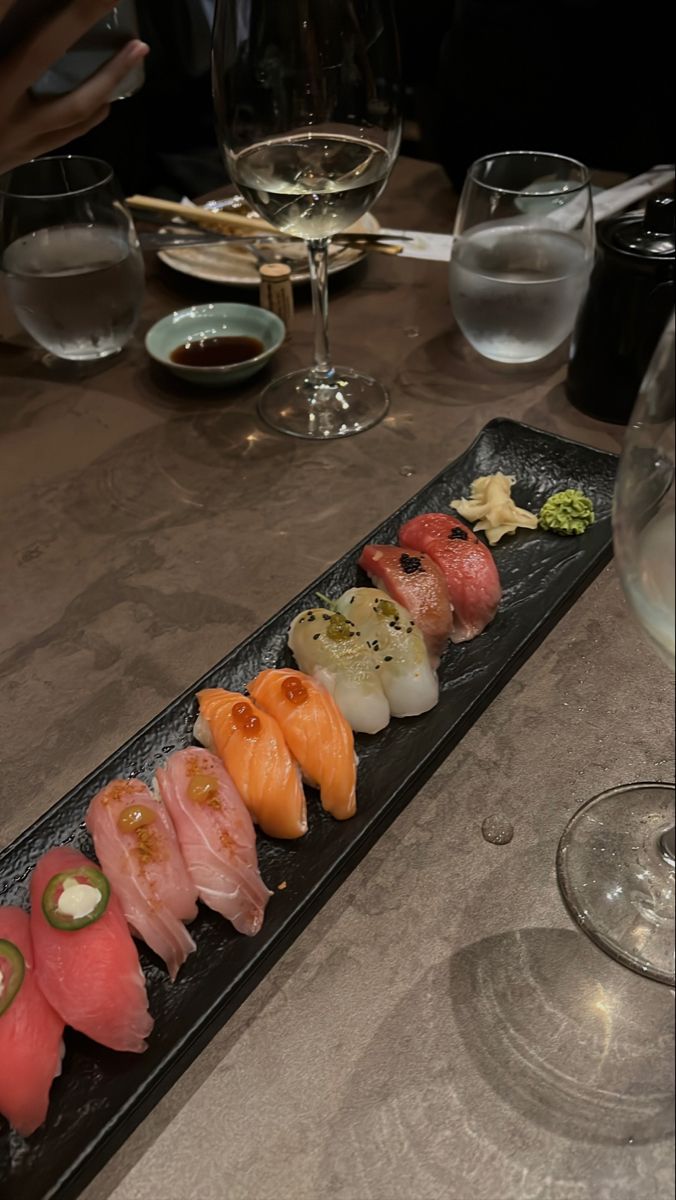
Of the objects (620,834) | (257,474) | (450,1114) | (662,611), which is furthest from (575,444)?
(450,1114)

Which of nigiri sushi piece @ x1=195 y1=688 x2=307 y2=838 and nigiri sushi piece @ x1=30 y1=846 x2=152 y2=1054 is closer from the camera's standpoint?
nigiri sushi piece @ x1=30 y1=846 x2=152 y2=1054

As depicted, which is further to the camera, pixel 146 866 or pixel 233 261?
pixel 233 261

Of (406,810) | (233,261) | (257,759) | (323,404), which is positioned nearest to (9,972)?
(257,759)

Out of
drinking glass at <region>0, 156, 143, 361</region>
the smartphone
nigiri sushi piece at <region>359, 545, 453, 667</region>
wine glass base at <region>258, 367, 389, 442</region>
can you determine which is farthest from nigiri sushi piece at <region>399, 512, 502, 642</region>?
the smartphone

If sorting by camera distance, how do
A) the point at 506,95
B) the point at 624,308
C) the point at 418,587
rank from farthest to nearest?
the point at 506,95 < the point at 624,308 < the point at 418,587

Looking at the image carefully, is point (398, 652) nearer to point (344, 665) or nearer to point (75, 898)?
point (344, 665)

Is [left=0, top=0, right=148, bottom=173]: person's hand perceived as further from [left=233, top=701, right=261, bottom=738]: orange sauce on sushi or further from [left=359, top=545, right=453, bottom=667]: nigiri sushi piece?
[left=233, top=701, right=261, bottom=738]: orange sauce on sushi

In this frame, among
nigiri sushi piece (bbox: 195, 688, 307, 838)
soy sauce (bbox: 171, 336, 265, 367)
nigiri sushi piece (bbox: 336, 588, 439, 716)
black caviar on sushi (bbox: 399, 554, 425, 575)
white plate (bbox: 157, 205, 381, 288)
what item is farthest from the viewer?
white plate (bbox: 157, 205, 381, 288)

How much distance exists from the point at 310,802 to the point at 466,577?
30cm

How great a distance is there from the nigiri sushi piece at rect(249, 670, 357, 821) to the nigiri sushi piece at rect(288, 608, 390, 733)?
19mm

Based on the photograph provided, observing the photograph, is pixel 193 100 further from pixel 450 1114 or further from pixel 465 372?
pixel 450 1114

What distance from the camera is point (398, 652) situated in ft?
2.97

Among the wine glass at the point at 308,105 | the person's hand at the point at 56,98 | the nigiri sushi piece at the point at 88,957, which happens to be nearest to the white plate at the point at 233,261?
the person's hand at the point at 56,98

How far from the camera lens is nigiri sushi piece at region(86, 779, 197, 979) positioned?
0.71 m
